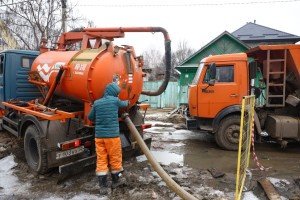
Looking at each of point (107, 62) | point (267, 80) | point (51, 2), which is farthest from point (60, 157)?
point (51, 2)

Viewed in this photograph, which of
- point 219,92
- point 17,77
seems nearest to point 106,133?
point 17,77

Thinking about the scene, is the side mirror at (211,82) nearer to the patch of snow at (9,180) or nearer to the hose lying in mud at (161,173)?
the hose lying in mud at (161,173)

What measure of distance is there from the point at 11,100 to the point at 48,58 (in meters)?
1.75

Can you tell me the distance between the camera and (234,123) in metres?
7.32

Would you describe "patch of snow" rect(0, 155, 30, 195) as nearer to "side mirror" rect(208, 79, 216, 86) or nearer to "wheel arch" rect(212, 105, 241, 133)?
"wheel arch" rect(212, 105, 241, 133)

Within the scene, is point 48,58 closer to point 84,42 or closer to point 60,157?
point 84,42

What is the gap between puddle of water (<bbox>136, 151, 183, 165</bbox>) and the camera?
634 cm

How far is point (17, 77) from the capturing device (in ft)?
22.9

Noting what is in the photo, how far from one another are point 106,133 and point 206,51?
13734mm

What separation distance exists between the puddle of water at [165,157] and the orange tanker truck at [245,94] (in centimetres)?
120

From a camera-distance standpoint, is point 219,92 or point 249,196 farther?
point 219,92

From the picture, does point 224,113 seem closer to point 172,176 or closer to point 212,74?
point 212,74

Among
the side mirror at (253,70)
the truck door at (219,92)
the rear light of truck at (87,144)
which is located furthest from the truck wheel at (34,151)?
the side mirror at (253,70)

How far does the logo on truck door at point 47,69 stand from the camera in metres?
5.57
